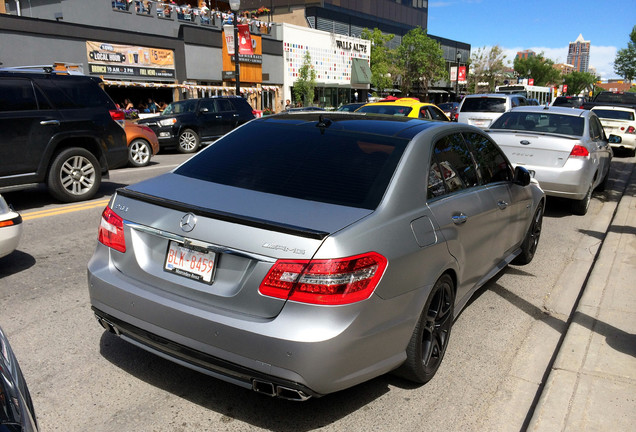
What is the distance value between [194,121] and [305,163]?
1462 cm

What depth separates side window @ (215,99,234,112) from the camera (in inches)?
723

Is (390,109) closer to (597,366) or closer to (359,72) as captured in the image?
(597,366)

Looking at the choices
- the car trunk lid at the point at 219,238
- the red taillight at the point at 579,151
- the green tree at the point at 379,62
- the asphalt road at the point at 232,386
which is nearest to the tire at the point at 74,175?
the asphalt road at the point at 232,386

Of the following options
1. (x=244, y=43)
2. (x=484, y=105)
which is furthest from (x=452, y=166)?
(x=244, y=43)

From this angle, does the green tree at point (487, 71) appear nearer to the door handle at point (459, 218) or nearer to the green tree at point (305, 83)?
the green tree at point (305, 83)

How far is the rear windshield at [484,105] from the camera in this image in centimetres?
1798

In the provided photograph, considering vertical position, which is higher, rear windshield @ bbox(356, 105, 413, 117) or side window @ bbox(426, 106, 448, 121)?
rear windshield @ bbox(356, 105, 413, 117)

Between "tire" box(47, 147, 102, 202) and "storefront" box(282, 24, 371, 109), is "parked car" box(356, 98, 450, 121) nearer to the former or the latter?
"tire" box(47, 147, 102, 202)

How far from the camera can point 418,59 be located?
5362cm

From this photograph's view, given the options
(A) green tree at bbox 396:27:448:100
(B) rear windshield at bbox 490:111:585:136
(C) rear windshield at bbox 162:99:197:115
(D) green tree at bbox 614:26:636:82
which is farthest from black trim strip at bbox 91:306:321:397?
(D) green tree at bbox 614:26:636:82

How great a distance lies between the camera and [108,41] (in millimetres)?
28703

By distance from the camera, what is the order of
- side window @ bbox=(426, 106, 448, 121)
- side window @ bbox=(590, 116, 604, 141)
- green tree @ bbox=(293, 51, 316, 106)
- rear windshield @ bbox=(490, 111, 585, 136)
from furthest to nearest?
green tree @ bbox=(293, 51, 316, 106), side window @ bbox=(426, 106, 448, 121), side window @ bbox=(590, 116, 604, 141), rear windshield @ bbox=(490, 111, 585, 136)

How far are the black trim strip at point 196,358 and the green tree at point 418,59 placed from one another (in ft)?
178

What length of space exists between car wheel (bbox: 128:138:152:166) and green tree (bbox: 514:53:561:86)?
3967 inches
